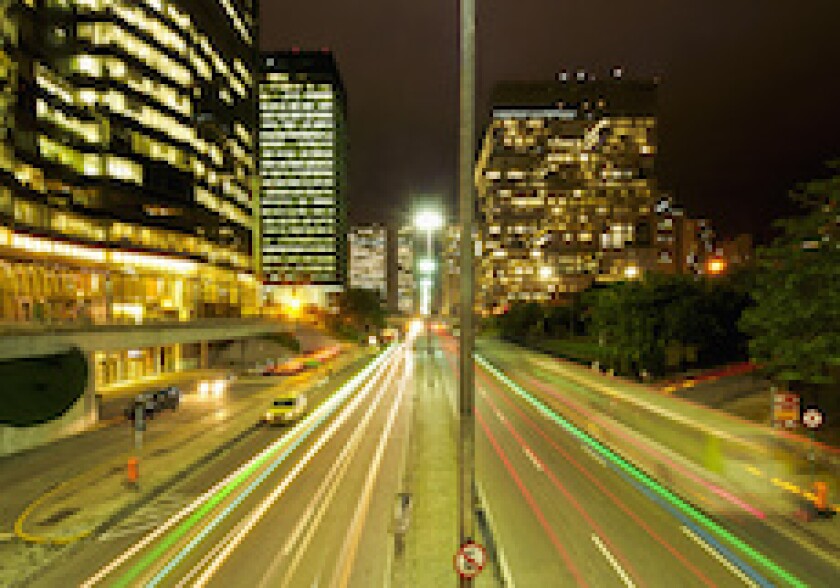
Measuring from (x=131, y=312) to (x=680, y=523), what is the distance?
153ft

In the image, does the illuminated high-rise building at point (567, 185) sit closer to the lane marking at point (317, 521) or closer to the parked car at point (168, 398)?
the parked car at point (168, 398)

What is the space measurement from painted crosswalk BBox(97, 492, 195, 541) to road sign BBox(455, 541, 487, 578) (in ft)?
36.3

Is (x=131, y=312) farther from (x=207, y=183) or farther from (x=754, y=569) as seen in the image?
(x=754, y=569)

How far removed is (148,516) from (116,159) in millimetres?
48745

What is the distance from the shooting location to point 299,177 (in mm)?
163625

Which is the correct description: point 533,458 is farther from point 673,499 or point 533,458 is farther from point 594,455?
point 673,499

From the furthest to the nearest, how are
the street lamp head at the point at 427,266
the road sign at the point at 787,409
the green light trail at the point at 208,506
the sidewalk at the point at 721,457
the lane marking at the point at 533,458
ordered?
the street lamp head at the point at 427,266 < the lane marking at the point at 533,458 < the road sign at the point at 787,409 < the sidewalk at the point at 721,457 < the green light trail at the point at 208,506

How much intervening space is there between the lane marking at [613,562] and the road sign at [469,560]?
558cm

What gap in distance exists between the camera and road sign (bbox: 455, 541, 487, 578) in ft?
23.7

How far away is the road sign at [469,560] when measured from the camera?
23.7 feet

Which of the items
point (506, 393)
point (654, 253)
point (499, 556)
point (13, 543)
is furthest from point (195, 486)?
point (654, 253)

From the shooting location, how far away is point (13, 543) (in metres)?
13.6

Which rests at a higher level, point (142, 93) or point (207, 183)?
point (142, 93)

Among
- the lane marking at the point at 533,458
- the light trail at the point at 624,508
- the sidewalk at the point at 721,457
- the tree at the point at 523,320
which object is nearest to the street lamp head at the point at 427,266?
the light trail at the point at 624,508
